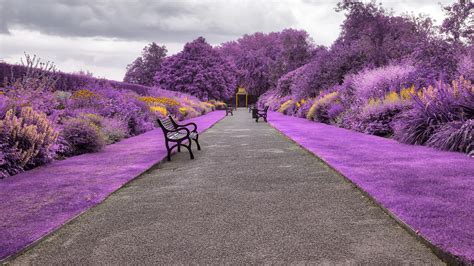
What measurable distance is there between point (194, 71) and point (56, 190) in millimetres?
46886

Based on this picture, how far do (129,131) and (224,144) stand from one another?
5.75m

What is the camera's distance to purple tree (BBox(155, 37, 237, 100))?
51.9 metres

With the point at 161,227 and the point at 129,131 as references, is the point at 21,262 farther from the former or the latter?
the point at 129,131

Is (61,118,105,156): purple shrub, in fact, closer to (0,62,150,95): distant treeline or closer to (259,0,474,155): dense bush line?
(0,62,150,95): distant treeline

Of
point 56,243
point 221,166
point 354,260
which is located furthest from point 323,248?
point 221,166

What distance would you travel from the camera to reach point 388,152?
30.9ft

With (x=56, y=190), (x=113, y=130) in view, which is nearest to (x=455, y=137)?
(x=56, y=190)

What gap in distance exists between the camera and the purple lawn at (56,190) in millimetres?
4461

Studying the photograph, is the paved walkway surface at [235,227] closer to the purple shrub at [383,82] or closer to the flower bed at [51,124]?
the flower bed at [51,124]

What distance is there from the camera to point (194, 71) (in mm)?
A: 52281

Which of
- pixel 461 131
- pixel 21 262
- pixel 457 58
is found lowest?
pixel 21 262

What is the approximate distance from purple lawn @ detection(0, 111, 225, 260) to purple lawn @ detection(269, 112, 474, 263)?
12.8 feet

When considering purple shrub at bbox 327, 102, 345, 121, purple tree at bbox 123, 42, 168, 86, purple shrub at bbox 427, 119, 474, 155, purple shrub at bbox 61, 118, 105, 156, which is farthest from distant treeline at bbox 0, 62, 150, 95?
purple tree at bbox 123, 42, 168, 86

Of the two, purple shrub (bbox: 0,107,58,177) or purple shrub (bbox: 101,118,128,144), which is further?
purple shrub (bbox: 101,118,128,144)
